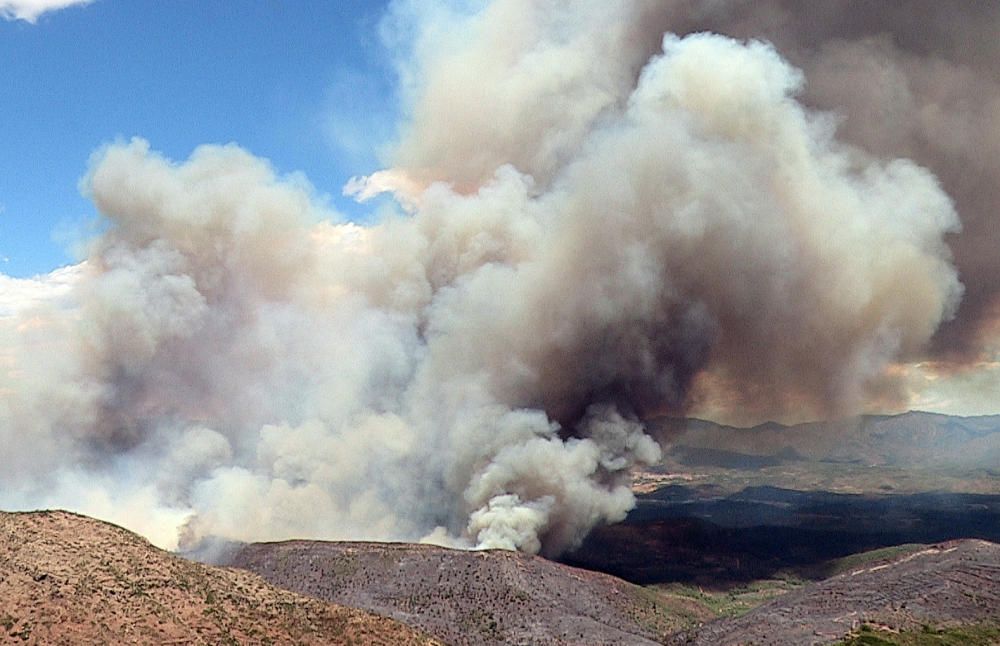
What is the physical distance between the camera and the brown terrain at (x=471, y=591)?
63656 mm

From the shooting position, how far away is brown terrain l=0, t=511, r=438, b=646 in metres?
46.2

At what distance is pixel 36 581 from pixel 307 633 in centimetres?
1666

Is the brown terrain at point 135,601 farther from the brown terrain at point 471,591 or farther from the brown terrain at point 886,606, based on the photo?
the brown terrain at point 886,606

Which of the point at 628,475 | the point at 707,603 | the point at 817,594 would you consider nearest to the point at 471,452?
the point at 628,475

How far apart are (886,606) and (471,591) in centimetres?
3286

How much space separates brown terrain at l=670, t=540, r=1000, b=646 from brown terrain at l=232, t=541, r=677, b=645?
308 inches

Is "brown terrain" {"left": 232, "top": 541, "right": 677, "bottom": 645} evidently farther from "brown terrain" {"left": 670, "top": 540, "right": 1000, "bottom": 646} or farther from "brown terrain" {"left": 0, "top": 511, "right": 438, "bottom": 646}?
"brown terrain" {"left": 0, "top": 511, "right": 438, "bottom": 646}

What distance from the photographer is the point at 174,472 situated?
11838cm

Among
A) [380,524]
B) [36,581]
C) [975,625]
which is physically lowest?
[975,625]

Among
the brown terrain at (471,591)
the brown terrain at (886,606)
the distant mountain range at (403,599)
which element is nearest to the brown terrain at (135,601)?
the distant mountain range at (403,599)

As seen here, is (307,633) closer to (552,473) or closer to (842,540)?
(552,473)

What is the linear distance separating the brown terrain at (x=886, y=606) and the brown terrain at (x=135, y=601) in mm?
26516

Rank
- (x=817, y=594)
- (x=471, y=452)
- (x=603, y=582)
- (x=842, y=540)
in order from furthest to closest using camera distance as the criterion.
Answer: (x=842, y=540) < (x=471, y=452) < (x=603, y=582) < (x=817, y=594)

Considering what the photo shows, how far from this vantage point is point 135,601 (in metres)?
49.7
